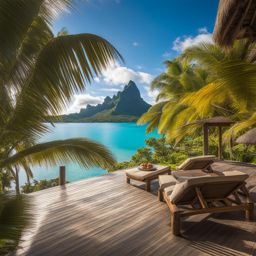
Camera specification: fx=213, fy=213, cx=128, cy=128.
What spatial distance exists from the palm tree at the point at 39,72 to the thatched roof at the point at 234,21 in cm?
157

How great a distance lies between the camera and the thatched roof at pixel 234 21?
2658mm

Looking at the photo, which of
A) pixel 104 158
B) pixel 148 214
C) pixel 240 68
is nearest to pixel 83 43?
pixel 104 158

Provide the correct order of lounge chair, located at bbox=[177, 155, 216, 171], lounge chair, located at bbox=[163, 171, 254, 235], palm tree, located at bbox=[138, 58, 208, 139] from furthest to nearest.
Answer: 1. palm tree, located at bbox=[138, 58, 208, 139]
2. lounge chair, located at bbox=[177, 155, 216, 171]
3. lounge chair, located at bbox=[163, 171, 254, 235]

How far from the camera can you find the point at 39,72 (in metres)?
2.07

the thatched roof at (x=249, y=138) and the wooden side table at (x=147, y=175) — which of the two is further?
the wooden side table at (x=147, y=175)

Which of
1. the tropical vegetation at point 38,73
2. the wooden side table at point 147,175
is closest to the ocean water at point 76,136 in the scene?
the tropical vegetation at point 38,73

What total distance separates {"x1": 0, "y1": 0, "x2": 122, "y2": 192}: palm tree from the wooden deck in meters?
0.66

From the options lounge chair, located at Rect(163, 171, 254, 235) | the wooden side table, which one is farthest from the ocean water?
lounge chair, located at Rect(163, 171, 254, 235)

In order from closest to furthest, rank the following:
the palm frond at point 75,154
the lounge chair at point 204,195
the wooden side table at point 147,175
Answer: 1. the palm frond at point 75,154
2. the lounge chair at point 204,195
3. the wooden side table at point 147,175

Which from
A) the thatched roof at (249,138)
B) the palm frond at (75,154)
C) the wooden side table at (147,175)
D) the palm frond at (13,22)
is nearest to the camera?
the palm frond at (13,22)

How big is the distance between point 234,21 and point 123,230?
10.6 feet

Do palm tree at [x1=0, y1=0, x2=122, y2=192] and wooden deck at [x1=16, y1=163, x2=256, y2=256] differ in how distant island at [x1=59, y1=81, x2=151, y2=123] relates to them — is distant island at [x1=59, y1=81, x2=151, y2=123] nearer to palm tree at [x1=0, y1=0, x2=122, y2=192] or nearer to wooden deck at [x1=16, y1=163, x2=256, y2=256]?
wooden deck at [x1=16, y1=163, x2=256, y2=256]

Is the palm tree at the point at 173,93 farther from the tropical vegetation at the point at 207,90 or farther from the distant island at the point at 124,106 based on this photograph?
the distant island at the point at 124,106

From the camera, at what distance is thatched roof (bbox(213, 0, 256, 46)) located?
266cm
